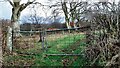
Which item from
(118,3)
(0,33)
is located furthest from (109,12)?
(0,33)

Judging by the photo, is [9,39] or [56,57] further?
[9,39]

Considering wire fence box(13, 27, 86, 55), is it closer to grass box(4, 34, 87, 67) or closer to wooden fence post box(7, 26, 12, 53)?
grass box(4, 34, 87, 67)

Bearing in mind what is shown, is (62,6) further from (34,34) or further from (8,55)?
(8,55)

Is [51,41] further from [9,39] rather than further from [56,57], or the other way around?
[9,39]

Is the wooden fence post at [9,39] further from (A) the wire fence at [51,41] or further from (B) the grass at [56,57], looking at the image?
(B) the grass at [56,57]

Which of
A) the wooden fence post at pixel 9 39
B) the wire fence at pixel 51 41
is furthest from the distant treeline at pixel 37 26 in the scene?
the wooden fence post at pixel 9 39

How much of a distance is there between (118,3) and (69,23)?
20612mm

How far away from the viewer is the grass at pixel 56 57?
34.7 ft

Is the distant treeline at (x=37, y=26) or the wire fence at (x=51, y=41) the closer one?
the wire fence at (x=51, y=41)

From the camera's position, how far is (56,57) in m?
11.5

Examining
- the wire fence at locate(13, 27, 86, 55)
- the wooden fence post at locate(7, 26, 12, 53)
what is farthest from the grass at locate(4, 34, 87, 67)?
the wooden fence post at locate(7, 26, 12, 53)

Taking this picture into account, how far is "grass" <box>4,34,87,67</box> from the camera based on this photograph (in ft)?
34.7

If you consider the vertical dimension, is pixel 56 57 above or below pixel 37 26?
below

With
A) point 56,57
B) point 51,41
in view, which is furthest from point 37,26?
point 56,57
